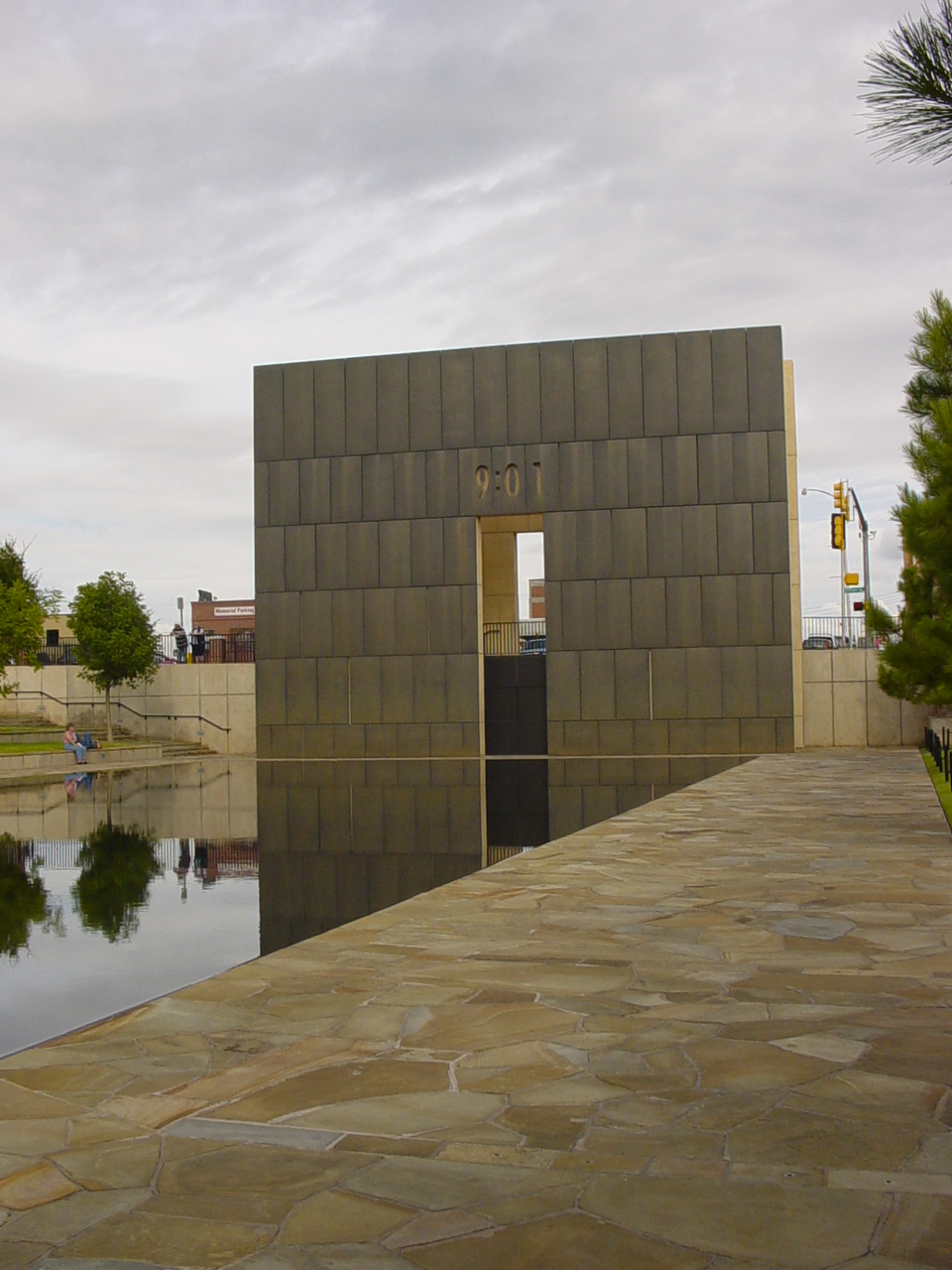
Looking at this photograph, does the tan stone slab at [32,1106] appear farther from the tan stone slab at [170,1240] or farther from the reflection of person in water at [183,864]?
the reflection of person in water at [183,864]

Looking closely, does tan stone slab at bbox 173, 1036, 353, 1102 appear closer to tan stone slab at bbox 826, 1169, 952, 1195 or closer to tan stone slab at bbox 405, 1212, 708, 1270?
tan stone slab at bbox 405, 1212, 708, 1270

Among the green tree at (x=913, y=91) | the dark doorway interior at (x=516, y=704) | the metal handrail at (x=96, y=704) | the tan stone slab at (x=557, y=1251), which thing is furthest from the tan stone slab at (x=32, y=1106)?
the metal handrail at (x=96, y=704)

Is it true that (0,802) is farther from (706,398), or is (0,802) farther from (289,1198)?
(706,398)

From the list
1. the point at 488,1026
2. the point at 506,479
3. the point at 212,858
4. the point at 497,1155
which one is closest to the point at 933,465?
the point at 212,858

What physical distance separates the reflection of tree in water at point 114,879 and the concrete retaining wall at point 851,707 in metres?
25.0

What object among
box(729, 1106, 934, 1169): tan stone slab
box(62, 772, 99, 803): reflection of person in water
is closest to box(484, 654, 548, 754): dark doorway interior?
box(62, 772, 99, 803): reflection of person in water

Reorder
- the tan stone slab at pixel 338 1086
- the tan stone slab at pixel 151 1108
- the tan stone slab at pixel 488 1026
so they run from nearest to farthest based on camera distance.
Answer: the tan stone slab at pixel 151 1108 → the tan stone slab at pixel 338 1086 → the tan stone slab at pixel 488 1026

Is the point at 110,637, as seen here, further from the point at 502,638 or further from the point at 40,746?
the point at 502,638

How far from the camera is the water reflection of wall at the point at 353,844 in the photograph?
9.81 m

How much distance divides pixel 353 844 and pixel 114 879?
3.39 metres

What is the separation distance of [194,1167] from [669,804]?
13.2 metres

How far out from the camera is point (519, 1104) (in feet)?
14.4

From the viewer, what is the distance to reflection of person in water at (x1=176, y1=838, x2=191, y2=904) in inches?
429

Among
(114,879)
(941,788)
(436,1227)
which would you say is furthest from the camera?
(941,788)
